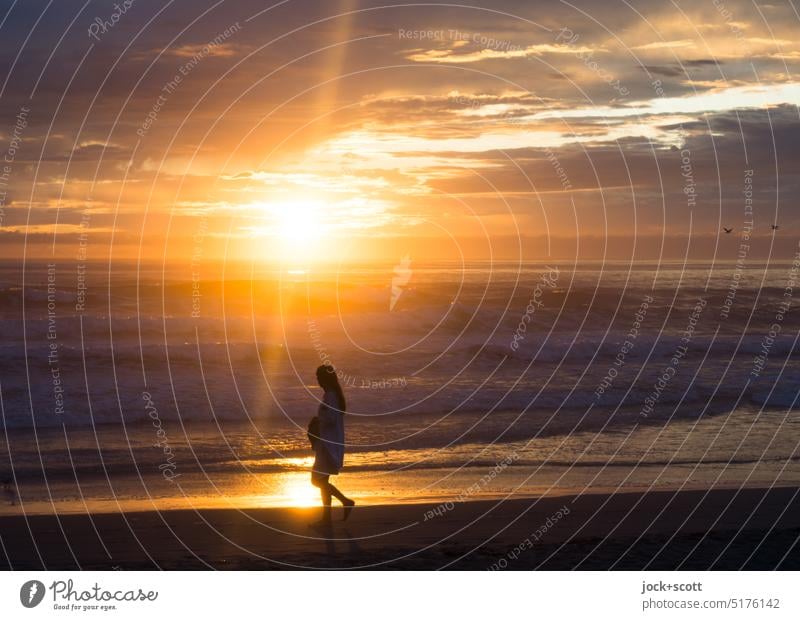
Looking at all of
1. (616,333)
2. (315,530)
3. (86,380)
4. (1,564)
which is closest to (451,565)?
(315,530)

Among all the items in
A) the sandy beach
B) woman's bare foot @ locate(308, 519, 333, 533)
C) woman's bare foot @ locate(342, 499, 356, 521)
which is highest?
woman's bare foot @ locate(342, 499, 356, 521)

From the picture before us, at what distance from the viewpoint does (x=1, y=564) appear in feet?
47.4

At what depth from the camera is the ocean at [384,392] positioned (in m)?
20.7

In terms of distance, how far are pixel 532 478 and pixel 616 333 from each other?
3615 centimetres

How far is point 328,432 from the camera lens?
15883mm

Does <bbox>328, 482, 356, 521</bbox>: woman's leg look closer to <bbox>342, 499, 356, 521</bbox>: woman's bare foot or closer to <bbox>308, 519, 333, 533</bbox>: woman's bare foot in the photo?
<bbox>342, 499, 356, 521</bbox>: woman's bare foot

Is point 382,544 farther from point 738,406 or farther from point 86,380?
point 86,380

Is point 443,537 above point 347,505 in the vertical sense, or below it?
below

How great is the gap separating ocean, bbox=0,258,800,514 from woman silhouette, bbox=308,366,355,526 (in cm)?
225

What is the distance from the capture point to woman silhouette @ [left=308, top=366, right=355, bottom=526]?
15.8 m

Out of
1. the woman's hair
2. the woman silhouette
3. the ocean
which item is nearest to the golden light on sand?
the ocean

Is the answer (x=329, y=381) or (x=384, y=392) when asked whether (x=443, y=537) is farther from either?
(x=384, y=392)

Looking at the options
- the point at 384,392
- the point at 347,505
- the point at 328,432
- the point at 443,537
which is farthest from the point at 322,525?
the point at 384,392

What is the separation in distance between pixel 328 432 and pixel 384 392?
17767 millimetres
